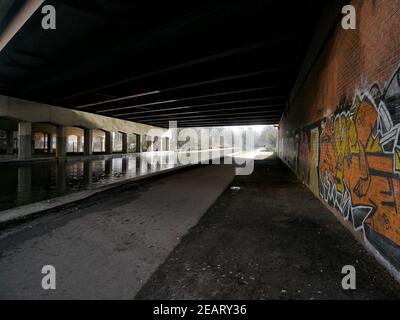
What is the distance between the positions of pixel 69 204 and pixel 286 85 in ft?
45.7

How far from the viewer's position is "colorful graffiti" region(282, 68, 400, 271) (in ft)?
11.0

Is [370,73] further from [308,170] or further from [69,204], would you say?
[69,204]

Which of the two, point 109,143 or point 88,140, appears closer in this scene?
point 88,140

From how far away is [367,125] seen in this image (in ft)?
13.9

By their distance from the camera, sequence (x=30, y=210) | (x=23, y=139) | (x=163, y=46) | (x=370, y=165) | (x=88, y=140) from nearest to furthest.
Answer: (x=370, y=165) < (x=30, y=210) < (x=163, y=46) < (x=23, y=139) < (x=88, y=140)

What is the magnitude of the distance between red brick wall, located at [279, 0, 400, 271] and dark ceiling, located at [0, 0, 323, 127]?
2.64 meters

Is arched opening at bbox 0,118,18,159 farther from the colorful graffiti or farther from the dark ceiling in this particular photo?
the colorful graffiti

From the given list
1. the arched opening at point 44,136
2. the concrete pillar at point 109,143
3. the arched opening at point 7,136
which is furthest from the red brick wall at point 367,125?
the arched opening at point 7,136

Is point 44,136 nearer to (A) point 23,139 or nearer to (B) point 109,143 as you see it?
(B) point 109,143

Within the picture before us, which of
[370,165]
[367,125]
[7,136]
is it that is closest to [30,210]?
[370,165]

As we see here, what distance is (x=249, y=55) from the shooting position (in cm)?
1078

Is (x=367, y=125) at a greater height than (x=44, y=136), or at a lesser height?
lesser

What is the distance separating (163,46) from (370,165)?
877 centimetres
